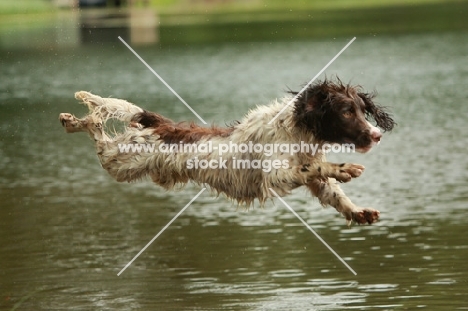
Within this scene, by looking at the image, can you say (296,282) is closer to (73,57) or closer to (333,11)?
(73,57)

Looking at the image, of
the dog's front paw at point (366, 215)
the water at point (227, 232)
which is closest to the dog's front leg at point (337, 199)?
the dog's front paw at point (366, 215)

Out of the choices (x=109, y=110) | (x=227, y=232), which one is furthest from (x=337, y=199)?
(x=227, y=232)

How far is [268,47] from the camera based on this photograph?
40.5 m

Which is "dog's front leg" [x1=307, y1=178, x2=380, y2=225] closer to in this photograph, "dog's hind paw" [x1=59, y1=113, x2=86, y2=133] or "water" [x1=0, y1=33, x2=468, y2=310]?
"water" [x1=0, y1=33, x2=468, y2=310]

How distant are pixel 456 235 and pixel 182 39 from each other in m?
31.3

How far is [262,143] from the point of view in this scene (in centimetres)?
904

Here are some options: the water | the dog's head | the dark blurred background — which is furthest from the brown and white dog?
the water

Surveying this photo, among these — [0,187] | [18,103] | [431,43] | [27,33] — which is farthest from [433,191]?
[27,33]

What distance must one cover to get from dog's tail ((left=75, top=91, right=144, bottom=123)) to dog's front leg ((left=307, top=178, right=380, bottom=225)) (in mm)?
1791

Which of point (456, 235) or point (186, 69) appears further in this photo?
point (186, 69)

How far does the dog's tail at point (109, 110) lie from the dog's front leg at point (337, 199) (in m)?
1.79

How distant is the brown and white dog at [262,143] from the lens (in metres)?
8.77

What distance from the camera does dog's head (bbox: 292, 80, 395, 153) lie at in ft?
28.5

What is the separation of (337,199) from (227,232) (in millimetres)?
5084
